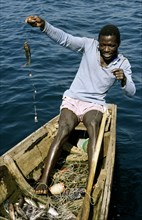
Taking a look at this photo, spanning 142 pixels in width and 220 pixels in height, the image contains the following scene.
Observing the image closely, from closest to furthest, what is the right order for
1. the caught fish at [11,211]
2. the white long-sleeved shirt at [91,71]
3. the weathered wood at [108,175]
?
the weathered wood at [108,175], the caught fish at [11,211], the white long-sleeved shirt at [91,71]

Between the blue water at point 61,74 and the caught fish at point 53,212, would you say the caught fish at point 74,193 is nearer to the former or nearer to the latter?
the caught fish at point 53,212

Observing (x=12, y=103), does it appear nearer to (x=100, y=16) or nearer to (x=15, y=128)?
(x=15, y=128)

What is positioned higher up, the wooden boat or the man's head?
the man's head

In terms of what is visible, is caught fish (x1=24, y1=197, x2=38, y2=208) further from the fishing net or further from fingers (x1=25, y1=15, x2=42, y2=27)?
fingers (x1=25, y1=15, x2=42, y2=27)

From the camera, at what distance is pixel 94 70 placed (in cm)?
677

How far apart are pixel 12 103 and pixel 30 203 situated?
5031mm

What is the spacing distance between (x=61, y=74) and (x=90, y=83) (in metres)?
5.63

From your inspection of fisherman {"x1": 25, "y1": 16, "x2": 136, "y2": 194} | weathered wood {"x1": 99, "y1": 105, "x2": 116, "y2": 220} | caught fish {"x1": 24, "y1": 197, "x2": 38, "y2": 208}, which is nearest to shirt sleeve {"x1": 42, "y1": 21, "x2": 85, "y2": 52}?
fisherman {"x1": 25, "y1": 16, "x2": 136, "y2": 194}

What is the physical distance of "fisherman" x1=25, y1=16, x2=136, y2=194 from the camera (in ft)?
20.9

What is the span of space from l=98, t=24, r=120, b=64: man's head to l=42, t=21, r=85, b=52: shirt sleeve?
0.46m

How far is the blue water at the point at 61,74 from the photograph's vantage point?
323 inches

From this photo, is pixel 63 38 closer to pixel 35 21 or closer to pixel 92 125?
pixel 35 21

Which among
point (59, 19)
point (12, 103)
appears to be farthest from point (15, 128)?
point (59, 19)

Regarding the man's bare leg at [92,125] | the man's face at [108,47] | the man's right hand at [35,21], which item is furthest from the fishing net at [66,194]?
the man's right hand at [35,21]
